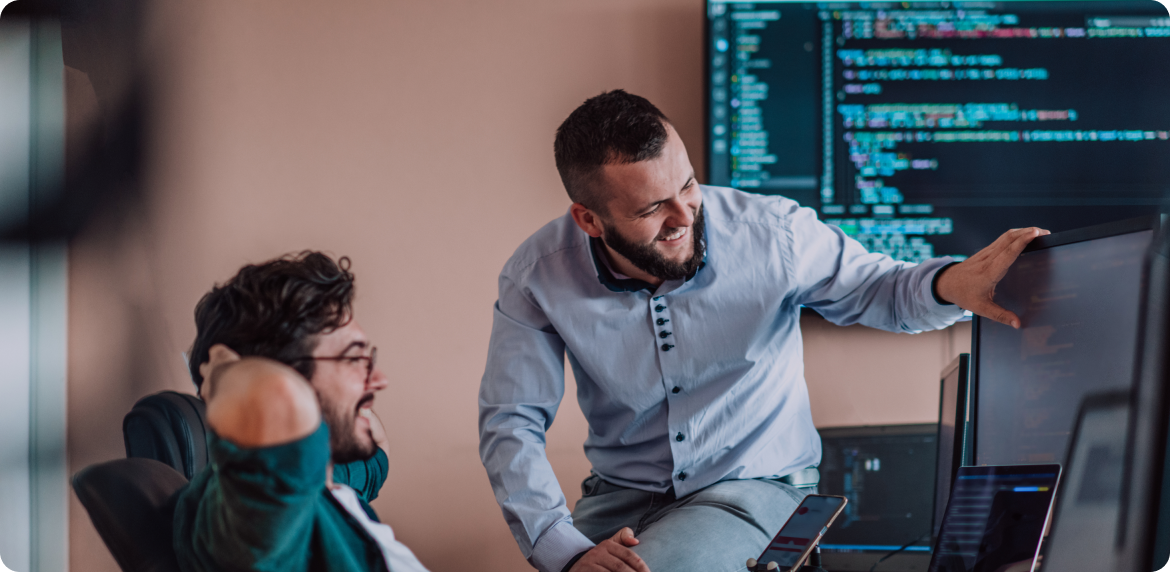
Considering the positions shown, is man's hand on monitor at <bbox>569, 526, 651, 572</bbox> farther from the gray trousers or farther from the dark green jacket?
the dark green jacket

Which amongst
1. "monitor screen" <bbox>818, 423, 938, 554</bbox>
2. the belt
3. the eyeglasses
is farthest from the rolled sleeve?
the eyeglasses

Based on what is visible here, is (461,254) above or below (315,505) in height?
above

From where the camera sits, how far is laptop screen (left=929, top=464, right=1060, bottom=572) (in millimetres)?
719

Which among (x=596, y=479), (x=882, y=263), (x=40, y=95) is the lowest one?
(x=596, y=479)

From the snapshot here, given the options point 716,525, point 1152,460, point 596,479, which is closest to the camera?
point 1152,460

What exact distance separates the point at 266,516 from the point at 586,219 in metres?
0.69

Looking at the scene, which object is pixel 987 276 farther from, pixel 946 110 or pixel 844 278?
pixel 946 110

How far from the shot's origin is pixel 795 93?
1.64m

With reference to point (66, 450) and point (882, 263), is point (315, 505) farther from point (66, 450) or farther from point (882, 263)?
point (882, 263)

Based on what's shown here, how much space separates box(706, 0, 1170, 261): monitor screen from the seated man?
119 cm

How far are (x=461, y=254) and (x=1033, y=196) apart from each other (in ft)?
4.25

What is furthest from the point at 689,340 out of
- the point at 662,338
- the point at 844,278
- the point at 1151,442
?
the point at 1151,442

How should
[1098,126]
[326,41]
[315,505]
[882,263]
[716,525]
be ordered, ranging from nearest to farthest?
[315,505] → [716,525] → [882,263] → [326,41] → [1098,126]

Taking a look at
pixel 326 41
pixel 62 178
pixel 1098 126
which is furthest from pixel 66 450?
pixel 1098 126
